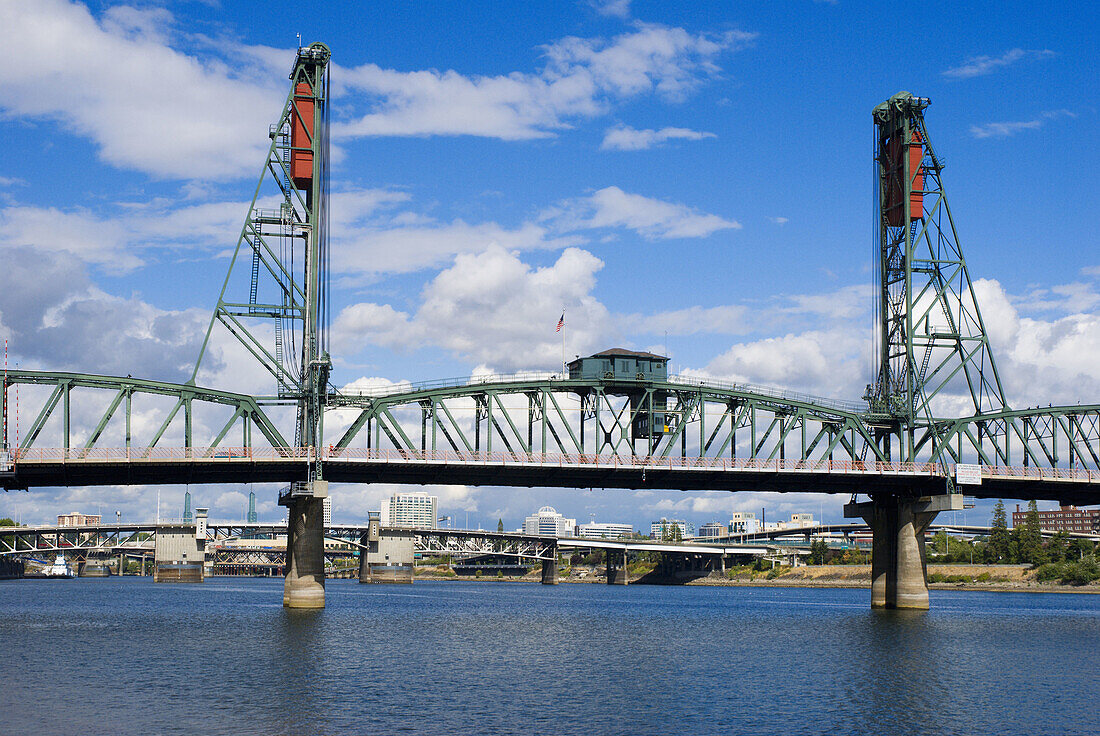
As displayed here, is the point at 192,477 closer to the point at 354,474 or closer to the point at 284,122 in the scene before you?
the point at 354,474

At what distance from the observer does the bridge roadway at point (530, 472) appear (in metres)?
95.6

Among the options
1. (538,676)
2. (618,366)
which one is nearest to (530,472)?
(618,366)

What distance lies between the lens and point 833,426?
388 ft

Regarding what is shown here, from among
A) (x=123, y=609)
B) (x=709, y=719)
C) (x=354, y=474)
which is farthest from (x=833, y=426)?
(x=123, y=609)

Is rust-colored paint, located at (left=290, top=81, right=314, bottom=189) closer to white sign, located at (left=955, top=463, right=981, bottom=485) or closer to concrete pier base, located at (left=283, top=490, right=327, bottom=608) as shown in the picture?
concrete pier base, located at (left=283, top=490, right=327, bottom=608)

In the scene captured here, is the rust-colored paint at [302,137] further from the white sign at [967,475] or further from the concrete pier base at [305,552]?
the white sign at [967,475]

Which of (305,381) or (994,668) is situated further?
(305,381)

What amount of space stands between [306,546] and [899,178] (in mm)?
77956

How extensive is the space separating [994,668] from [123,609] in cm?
9589

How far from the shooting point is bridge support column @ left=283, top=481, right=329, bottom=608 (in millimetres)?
100062

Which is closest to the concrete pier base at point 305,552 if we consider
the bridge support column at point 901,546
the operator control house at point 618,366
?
the operator control house at point 618,366

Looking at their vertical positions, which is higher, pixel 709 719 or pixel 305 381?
pixel 305 381

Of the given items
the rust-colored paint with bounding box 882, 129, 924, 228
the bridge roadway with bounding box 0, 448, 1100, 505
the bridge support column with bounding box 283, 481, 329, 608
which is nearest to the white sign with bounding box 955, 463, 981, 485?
the bridge roadway with bounding box 0, 448, 1100, 505

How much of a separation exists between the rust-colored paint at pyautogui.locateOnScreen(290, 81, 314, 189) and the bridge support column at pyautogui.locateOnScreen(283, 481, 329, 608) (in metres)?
30.3
